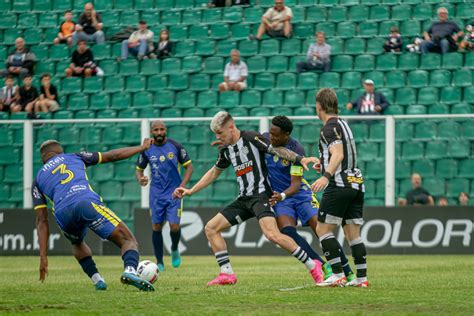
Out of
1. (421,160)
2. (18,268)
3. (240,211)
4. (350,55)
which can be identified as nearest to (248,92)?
(350,55)

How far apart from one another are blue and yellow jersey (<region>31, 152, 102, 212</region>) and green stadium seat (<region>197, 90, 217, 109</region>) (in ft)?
43.6

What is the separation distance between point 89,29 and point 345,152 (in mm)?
17719

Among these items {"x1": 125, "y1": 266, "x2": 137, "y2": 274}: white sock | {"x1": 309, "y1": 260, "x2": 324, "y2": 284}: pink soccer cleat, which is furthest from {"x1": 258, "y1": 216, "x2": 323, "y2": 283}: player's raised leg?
{"x1": 125, "y1": 266, "x2": 137, "y2": 274}: white sock

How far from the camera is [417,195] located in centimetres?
2166

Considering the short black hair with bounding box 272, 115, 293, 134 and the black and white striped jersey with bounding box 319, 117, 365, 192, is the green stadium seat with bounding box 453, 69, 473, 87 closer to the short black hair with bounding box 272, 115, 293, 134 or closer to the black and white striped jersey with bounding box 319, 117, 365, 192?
the short black hair with bounding box 272, 115, 293, 134

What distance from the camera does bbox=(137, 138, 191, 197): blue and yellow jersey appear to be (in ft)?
61.8

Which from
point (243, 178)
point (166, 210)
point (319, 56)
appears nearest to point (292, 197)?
point (243, 178)

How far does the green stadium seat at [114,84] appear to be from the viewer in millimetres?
27528

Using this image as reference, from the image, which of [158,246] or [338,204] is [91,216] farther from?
[158,246]

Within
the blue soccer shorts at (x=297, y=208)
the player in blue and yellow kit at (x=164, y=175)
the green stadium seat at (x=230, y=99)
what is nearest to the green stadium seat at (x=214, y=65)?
the green stadium seat at (x=230, y=99)

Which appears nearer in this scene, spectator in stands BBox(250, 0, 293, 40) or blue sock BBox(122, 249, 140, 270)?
blue sock BBox(122, 249, 140, 270)

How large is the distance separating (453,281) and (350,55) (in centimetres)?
1318

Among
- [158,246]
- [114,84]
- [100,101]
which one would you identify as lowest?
[158,246]

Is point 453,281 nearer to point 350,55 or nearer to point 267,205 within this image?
point 267,205
